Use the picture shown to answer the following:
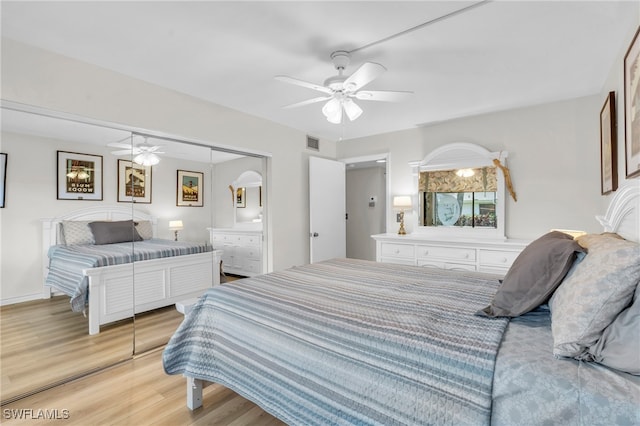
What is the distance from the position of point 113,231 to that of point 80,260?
14.4 inches

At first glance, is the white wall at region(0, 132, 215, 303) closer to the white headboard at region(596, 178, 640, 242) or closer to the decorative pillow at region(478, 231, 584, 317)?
the decorative pillow at region(478, 231, 584, 317)

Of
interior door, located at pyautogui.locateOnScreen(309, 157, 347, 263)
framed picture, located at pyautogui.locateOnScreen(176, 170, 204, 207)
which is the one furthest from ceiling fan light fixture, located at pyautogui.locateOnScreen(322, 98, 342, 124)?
interior door, located at pyautogui.locateOnScreen(309, 157, 347, 263)

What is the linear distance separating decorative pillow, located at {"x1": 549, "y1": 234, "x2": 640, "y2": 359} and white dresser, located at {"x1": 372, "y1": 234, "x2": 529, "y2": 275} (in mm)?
2275

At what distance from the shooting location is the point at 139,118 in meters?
2.68

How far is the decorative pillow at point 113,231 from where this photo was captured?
9.09ft

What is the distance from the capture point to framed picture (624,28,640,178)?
1633 mm

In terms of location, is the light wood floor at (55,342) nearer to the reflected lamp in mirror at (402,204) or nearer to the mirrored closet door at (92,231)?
the mirrored closet door at (92,231)

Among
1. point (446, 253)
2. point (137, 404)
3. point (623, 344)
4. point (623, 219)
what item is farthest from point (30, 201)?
point (623, 219)

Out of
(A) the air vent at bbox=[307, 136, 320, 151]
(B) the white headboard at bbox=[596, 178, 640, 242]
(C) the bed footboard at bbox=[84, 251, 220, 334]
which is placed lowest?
(C) the bed footboard at bbox=[84, 251, 220, 334]

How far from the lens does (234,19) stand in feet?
6.06

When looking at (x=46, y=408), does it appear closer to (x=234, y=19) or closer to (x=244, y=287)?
(x=244, y=287)

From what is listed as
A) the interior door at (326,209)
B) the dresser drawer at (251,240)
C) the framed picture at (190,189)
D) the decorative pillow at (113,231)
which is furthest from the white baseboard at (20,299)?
the interior door at (326,209)

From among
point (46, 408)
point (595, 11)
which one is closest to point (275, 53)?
point (595, 11)

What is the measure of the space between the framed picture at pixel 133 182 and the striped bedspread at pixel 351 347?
1.58 meters
